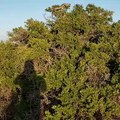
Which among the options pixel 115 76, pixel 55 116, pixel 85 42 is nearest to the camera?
pixel 55 116

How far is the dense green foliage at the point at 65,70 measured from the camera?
24.1 meters

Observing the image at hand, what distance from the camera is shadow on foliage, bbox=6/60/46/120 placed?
85.6ft

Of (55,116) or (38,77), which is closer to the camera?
(55,116)

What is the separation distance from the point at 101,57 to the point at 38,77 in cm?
442

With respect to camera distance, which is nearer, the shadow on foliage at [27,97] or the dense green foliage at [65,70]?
the dense green foliage at [65,70]

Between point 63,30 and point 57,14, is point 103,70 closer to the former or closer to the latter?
point 63,30

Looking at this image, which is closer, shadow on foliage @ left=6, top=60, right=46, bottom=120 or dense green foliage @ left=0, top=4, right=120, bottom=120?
dense green foliage @ left=0, top=4, right=120, bottom=120

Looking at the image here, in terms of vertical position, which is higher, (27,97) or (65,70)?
(65,70)

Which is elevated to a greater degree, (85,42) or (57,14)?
(57,14)

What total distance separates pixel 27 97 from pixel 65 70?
3995 mm

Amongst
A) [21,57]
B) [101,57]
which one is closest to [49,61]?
[21,57]

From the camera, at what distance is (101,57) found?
1063 inches

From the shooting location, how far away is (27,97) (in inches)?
1061

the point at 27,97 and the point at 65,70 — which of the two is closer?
the point at 65,70
